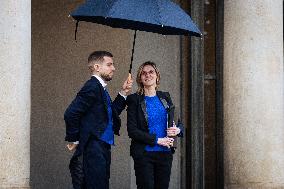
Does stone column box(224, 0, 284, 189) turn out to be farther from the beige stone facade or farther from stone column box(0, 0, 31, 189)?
stone column box(0, 0, 31, 189)

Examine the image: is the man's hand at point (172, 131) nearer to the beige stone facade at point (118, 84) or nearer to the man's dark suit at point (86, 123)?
the man's dark suit at point (86, 123)

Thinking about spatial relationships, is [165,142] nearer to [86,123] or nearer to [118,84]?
[86,123]

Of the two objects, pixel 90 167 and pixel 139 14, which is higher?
pixel 139 14

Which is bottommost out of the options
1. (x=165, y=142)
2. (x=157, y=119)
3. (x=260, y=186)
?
(x=260, y=186)

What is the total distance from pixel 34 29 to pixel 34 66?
1.66ft

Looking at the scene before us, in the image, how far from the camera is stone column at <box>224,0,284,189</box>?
9945 mm

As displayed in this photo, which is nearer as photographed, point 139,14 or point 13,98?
point 139,14

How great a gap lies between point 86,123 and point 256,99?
10.00 ft

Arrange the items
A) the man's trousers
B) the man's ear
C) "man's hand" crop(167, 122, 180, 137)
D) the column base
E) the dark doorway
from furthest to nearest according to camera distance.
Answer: the dark doorway, the column base, "man's hand" crop(167, 122, 180, 137), the man's ear, the man's trousers

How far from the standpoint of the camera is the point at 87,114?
7.66 m

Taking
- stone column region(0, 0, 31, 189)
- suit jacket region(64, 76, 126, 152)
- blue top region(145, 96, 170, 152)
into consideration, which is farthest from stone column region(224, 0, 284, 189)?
stone column region(0, 0, 31, 189)

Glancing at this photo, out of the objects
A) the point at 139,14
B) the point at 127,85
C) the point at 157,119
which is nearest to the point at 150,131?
the point at 157,119

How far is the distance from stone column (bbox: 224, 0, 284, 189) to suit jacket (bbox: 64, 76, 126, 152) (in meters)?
2.80

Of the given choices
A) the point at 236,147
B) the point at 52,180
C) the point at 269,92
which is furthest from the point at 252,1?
the point at 52,180
